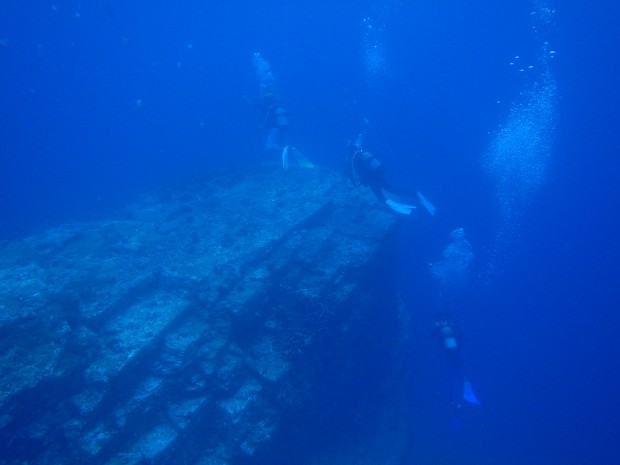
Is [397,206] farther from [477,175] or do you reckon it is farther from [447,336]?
[477,175]

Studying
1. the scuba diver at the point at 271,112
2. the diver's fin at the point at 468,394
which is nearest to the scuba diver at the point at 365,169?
the scuba diver at the point at 271,112

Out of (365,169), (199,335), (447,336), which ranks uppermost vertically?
(365,169)

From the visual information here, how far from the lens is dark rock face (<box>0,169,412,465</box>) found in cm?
685

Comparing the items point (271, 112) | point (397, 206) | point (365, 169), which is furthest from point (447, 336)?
point (271, 112)

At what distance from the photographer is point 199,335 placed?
8078 mm

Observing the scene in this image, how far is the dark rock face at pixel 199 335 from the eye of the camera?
6.85 meters

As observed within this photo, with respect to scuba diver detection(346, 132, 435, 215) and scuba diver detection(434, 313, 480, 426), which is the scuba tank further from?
scuba diver detection(346, 132, 435, 215)

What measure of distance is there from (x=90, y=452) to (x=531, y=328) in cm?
2253

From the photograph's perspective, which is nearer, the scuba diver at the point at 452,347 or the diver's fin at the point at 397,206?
the diver's fin at the point at 397,206

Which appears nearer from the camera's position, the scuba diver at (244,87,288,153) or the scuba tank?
the scuba tank

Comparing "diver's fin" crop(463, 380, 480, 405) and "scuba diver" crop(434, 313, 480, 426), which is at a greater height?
"scuba diver" crop(434, 313, 480, 426)

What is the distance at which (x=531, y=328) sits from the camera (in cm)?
2136

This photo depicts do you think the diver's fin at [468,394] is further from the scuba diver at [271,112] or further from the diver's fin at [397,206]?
the scuba diver at [271,112]

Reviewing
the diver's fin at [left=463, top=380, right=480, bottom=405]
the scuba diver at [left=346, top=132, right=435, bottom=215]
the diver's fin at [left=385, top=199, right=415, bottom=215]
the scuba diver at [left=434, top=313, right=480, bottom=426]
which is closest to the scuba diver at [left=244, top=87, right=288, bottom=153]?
the scuba diver at [left=346, top=132, right=435, bottom=215]
